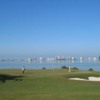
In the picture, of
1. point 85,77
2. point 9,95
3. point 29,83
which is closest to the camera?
point 9,95

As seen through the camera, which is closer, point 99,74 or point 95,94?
point 95,94

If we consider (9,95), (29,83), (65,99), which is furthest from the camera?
(29,83)

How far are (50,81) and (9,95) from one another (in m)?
11.8

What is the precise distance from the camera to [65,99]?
2303 centimetres

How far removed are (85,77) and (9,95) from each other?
22029mm

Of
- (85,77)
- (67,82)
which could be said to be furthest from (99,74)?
(67,82)

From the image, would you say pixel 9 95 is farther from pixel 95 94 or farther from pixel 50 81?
pixel 50 81

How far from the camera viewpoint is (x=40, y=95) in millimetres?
23984

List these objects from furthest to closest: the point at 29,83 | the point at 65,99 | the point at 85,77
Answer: the point at 85,77 < the point at 29,83 < the point at 65,99

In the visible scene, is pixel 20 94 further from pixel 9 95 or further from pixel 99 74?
pixel 99 74

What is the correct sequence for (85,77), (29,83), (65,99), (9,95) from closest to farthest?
(65,99) < (9,95) < (29,83) < (85,77)

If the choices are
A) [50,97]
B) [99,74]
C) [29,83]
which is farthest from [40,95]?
[99,74]

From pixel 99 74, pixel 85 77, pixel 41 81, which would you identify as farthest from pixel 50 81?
pixel 99 74

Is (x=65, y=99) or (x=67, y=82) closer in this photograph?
(x=65, y=99)
